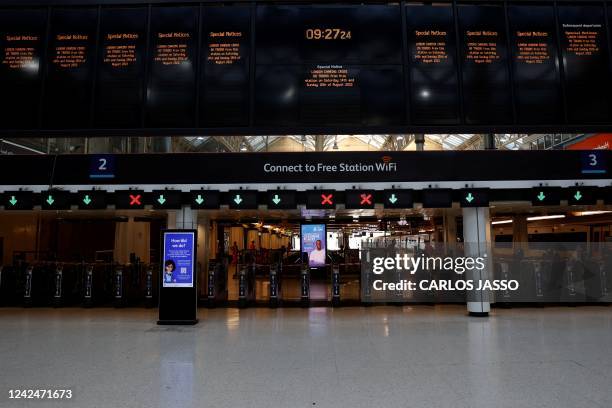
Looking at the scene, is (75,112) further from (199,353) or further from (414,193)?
(414,193)

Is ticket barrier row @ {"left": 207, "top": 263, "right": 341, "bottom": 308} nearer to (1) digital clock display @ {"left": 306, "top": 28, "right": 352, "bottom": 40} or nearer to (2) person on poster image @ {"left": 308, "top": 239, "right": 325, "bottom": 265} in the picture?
(2) person on poster image @ {"left": 308, "top": 239, "right": 325, "bottom": 265}

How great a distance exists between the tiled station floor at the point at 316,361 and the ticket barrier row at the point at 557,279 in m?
1.88

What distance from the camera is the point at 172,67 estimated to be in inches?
322

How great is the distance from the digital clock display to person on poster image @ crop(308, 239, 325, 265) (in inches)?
341

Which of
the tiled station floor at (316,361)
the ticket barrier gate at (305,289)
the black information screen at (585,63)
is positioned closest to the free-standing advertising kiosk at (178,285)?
the tiled station floor at (316,361)

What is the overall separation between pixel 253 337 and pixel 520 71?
690cm

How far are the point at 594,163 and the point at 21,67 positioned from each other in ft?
36.0

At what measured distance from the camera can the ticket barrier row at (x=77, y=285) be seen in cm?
1028

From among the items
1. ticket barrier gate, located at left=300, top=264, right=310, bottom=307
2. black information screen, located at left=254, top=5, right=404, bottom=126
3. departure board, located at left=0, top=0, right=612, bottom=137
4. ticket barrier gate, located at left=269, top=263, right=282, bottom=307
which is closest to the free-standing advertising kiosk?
departure board, located at left=0, top=0, right=612, bottom=137

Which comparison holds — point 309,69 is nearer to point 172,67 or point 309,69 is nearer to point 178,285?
point 172,67

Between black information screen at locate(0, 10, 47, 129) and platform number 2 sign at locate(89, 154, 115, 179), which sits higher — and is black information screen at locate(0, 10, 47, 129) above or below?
above

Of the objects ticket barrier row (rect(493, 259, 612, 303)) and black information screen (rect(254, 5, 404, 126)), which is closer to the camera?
black information screen (rect(254, 5, 404, 126))

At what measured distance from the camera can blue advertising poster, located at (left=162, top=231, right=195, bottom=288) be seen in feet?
25.4

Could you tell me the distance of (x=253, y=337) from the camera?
261 inches
